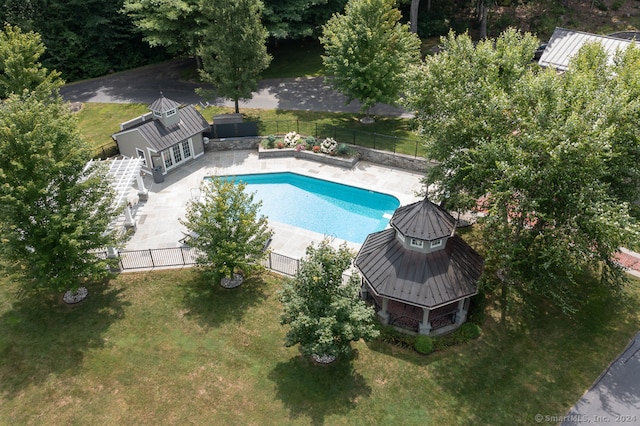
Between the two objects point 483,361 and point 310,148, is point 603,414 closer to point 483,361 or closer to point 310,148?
point 483,361

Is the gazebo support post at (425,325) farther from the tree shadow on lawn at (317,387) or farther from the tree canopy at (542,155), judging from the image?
the tree canopy at (542,155)

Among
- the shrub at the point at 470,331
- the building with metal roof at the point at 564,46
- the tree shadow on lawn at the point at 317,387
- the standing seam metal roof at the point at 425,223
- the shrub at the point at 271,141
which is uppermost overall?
the building with metal roof at the point at 564,46

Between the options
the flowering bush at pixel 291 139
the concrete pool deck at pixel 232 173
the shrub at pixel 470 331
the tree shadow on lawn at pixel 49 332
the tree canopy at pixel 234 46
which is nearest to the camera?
the tree shadow on lawn at pixel 49 332

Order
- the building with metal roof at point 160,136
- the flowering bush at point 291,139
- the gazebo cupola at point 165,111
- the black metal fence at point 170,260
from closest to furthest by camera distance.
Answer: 1. the black metal fence at point 170,260
2. the building with metal roof at point 160,136
3. the gazebo cupola at point 165,111
4. the flowering bush at point 291,139

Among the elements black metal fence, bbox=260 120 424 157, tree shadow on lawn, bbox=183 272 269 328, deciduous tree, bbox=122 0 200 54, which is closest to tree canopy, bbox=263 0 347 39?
deciduous tree, bbox=122 0 200 54

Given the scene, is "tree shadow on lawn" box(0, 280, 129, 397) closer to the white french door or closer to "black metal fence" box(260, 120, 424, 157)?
the white french door

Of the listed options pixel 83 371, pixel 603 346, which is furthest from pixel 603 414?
→ pixel 83 371

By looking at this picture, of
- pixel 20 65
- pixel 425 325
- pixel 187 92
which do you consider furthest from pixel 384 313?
pixel 187 92

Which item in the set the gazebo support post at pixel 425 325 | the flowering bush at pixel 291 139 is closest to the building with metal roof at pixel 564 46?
the flowering bush at pixel 291 139
